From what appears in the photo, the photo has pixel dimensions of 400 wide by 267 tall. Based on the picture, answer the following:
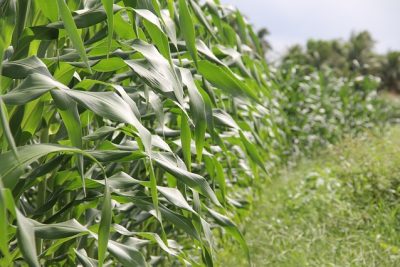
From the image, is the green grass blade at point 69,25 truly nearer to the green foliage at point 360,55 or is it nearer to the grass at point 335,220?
the grass at point 335,220

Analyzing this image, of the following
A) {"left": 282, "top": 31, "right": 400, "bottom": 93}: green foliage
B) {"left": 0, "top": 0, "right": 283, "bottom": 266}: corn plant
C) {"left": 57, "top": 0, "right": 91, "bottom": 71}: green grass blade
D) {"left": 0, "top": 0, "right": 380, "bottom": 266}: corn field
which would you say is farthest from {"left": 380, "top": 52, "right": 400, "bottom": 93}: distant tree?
{"left": 57, "top": 0, "right": 91, "bottom": 71}: green grass blade

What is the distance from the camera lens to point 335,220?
3.62 meters

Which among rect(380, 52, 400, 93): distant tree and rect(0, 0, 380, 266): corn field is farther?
rect(380, 52, 400, 93): distant tree

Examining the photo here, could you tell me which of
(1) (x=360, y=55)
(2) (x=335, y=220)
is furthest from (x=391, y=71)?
(2) (x=335, y=220)

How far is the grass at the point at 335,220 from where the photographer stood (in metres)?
2.98

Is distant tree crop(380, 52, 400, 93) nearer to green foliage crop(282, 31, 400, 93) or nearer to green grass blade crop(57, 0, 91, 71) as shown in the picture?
green foliage crop(282, 31, 400, 93)

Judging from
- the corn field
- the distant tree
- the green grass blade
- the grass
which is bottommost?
→ the grass

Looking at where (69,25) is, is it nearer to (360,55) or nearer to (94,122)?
(94,122)

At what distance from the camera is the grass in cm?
298

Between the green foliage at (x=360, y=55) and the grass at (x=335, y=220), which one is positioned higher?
the green foliage at (x=360, y=55)

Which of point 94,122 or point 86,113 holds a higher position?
point 86,113

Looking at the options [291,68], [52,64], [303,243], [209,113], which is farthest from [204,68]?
[291,68]

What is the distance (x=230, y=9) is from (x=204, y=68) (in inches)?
60.0

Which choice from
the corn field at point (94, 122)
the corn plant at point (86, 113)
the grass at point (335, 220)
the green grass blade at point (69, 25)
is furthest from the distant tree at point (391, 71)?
the green grass blade at point (69, 25)
